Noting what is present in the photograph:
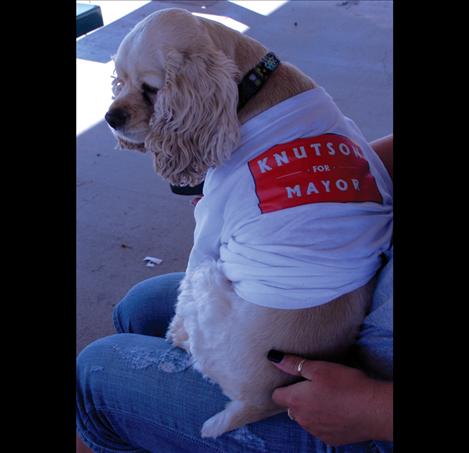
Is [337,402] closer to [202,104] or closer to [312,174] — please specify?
[312,174]

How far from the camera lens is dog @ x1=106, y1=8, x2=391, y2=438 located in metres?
0.98

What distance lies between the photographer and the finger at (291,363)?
960 mm

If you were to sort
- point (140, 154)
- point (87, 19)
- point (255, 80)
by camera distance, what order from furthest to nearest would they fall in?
point (140, 154), point (87, 19), point (255, 80)

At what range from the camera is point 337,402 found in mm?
924

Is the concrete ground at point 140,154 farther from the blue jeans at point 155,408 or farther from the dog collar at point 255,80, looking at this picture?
the dog collar at point 255,80

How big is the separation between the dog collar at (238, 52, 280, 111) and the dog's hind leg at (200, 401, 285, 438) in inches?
23.0

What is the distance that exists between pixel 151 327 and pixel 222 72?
0.65 m

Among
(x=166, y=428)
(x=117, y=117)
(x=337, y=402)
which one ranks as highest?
(x=117, y=117)

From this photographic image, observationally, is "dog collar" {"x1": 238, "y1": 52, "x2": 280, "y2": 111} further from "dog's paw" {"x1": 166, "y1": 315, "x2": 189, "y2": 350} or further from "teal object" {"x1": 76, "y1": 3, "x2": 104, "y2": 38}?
"teal object" {"x1": 76, "y1": 3, "x2": 104, "y2": 38}

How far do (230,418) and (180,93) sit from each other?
2.06ft

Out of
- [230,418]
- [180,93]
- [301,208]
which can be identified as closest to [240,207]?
[301,208]

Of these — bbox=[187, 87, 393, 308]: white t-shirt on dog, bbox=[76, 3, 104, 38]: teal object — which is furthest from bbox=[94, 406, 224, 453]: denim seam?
bbox=[76, 3, 104, 38]: teal object

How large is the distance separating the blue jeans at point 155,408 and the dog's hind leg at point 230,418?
0.01 metres
